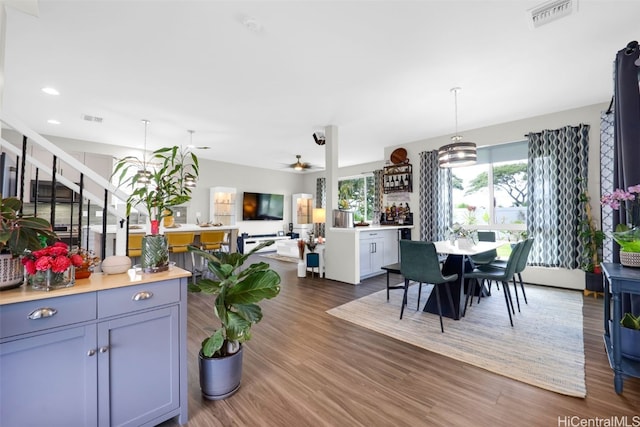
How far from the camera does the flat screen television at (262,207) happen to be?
8578 mm

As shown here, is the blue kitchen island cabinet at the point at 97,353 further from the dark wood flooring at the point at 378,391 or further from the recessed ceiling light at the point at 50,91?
the recessed ceiling light at the point at 50,91

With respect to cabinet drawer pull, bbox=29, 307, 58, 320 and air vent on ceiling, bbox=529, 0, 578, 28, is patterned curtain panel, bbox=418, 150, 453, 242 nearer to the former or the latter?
air vent on ceiling, bbox=529, 0, 578, 28

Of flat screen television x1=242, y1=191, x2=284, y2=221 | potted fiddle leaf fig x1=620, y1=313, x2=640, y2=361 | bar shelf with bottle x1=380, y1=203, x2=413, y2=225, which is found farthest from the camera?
flat screen television x1=242, y1=191, x2=284, y2=221

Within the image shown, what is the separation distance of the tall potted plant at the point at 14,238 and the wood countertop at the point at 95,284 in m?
0.06

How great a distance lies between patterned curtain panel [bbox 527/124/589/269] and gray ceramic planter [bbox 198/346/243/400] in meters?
4.96

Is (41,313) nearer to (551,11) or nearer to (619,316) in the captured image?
(619,316)

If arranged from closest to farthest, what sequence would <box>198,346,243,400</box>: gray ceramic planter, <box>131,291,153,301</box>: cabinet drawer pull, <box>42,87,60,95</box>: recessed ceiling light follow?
1. <box>131,291,153,301</box>: cabinet drawer pull
2. <box>198,346,243,400</box>: gray ceramic planter
3. <box>42,87,60,95</box>: recessed ceiling light

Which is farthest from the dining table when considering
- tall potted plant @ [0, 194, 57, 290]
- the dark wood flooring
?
tall potted plant @ [0, 194, 57, 290]

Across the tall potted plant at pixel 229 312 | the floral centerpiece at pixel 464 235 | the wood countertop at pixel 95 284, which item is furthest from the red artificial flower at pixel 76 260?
the floral centerpiece at pixel 464 235

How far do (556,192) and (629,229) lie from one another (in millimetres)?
2507

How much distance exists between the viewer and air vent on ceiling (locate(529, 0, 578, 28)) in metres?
2.04

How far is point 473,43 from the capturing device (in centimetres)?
252

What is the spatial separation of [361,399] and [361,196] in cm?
744

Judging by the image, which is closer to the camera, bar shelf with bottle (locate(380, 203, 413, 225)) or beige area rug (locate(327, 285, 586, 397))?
beige area rug (locate(327, 285, 586, 397))
